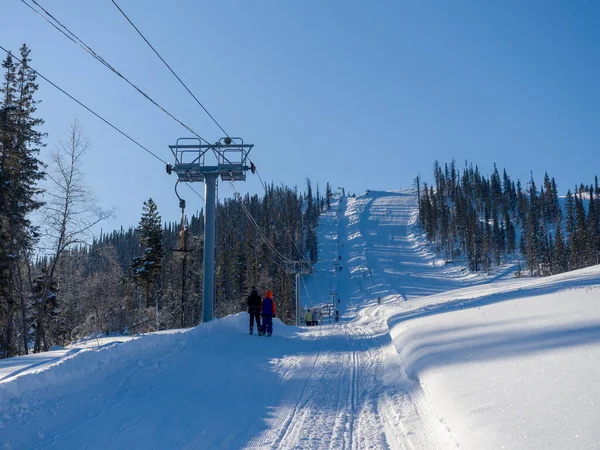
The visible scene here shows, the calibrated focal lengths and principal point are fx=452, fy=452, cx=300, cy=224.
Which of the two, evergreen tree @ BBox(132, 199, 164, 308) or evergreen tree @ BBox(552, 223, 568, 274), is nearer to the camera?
evergreen tree @ BBox(132, 199, 164, 308)

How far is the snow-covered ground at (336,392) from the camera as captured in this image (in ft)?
15.6

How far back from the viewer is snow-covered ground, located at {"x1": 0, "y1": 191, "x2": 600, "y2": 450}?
4.75m

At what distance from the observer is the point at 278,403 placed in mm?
7098

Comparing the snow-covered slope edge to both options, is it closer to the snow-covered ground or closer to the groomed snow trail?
the snow-covered ground

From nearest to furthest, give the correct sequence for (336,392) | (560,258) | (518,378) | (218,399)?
(518,378)
(218,399)
(336,392)
(560,258)

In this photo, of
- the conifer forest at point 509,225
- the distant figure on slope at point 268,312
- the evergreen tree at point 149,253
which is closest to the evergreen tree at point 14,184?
the distant figure on slope at point 268,312

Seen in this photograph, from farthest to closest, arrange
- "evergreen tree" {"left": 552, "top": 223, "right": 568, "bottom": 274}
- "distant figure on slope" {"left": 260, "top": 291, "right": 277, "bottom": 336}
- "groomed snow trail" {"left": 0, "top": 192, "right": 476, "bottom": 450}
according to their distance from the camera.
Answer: "evergreen tree" {"left": 552, "top": 223, "right": 568, "bottom": 274} → "distant figure on slope" {"left": 260, "top": 291, "right": 277, "bottom": 336} → "groomed snow trail" {"left": 0, "top": 192, "right": 476, "bottom": 450}

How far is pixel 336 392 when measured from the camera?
7.71 m

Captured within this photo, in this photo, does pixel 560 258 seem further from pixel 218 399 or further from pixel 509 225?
pixel 218 399

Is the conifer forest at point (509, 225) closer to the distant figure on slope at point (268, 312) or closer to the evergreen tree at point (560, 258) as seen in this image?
the evergreen tree at point (560, 258)

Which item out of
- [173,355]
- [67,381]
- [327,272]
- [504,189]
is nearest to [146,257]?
[173,355]

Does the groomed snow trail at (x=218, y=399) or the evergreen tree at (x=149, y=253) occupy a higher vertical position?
the evergreen tree at (x=149, y=253)

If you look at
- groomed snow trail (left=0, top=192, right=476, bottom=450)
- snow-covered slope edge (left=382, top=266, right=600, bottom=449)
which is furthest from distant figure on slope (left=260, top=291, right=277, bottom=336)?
snow-covered slope edge (left=382, top=266, right=600, bottom=449)

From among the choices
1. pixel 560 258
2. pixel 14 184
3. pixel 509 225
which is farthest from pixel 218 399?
pixel 509 225
